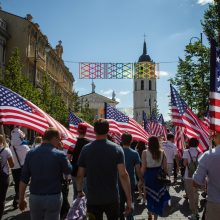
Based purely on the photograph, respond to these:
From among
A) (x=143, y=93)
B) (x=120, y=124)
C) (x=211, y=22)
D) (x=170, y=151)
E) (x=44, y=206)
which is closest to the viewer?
(x=44, y=206)

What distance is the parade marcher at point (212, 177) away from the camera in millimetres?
4328

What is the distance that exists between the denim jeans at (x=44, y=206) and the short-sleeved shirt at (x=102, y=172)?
1.48 ft

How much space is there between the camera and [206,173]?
440 cm

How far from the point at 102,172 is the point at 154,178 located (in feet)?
10.2

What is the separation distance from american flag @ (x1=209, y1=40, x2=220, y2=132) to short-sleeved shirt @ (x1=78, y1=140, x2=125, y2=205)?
1173 mm

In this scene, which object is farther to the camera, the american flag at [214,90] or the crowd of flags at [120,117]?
the crowd of flags at [120,117]

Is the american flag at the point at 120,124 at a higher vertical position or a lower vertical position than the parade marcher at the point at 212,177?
higher

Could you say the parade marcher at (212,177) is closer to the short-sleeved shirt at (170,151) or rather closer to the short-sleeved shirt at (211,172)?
the short-sleeved shirt at (211,172)

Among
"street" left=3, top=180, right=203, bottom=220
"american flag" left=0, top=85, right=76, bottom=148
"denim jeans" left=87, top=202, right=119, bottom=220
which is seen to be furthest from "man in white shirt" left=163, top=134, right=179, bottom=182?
"denim jeans" left=87, top=202, right=119, bottom=220

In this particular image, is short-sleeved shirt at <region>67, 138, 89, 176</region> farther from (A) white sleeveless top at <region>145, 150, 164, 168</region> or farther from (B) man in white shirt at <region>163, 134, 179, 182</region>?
(B) man in white shirt at <region>163, 134, 179, 182</region>

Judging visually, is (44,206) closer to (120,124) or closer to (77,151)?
(77,151)

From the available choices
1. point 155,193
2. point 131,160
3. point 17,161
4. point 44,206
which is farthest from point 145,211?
point 44,206

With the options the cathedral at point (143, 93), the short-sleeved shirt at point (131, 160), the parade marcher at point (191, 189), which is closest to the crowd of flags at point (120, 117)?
the parade marcher at point (191, 189)

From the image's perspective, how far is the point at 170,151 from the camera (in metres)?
13.0
